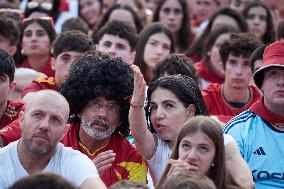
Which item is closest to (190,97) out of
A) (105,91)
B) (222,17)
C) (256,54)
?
(105,91)

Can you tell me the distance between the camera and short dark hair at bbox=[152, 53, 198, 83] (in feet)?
25.7

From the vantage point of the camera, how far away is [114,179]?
268 inches

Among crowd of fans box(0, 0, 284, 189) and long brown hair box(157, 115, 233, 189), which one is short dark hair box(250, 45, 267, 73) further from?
long brown hair box(157, 115, 233, 189)

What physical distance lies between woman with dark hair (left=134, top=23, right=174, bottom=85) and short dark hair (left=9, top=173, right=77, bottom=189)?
4997mm

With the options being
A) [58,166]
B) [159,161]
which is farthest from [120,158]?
[58,166]

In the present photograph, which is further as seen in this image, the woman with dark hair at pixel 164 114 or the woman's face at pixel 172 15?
the woman's face at pixel 172 15

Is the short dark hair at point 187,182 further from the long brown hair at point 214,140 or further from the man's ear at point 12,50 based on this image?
the man's ear at point 12,50

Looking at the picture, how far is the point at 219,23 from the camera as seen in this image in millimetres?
11297

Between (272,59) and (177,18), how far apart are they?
196 inches

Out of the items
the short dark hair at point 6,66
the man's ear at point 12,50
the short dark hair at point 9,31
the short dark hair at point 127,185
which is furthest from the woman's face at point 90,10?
the short dark hair at point 127,185

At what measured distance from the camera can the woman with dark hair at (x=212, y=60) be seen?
1012 centimetres

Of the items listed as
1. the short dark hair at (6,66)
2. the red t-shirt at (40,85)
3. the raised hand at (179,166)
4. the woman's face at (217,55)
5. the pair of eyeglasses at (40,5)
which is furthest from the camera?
the pair of eyeglasses at (40,5)

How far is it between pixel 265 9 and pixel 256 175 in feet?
18.1

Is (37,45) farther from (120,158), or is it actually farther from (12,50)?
(120,158)
